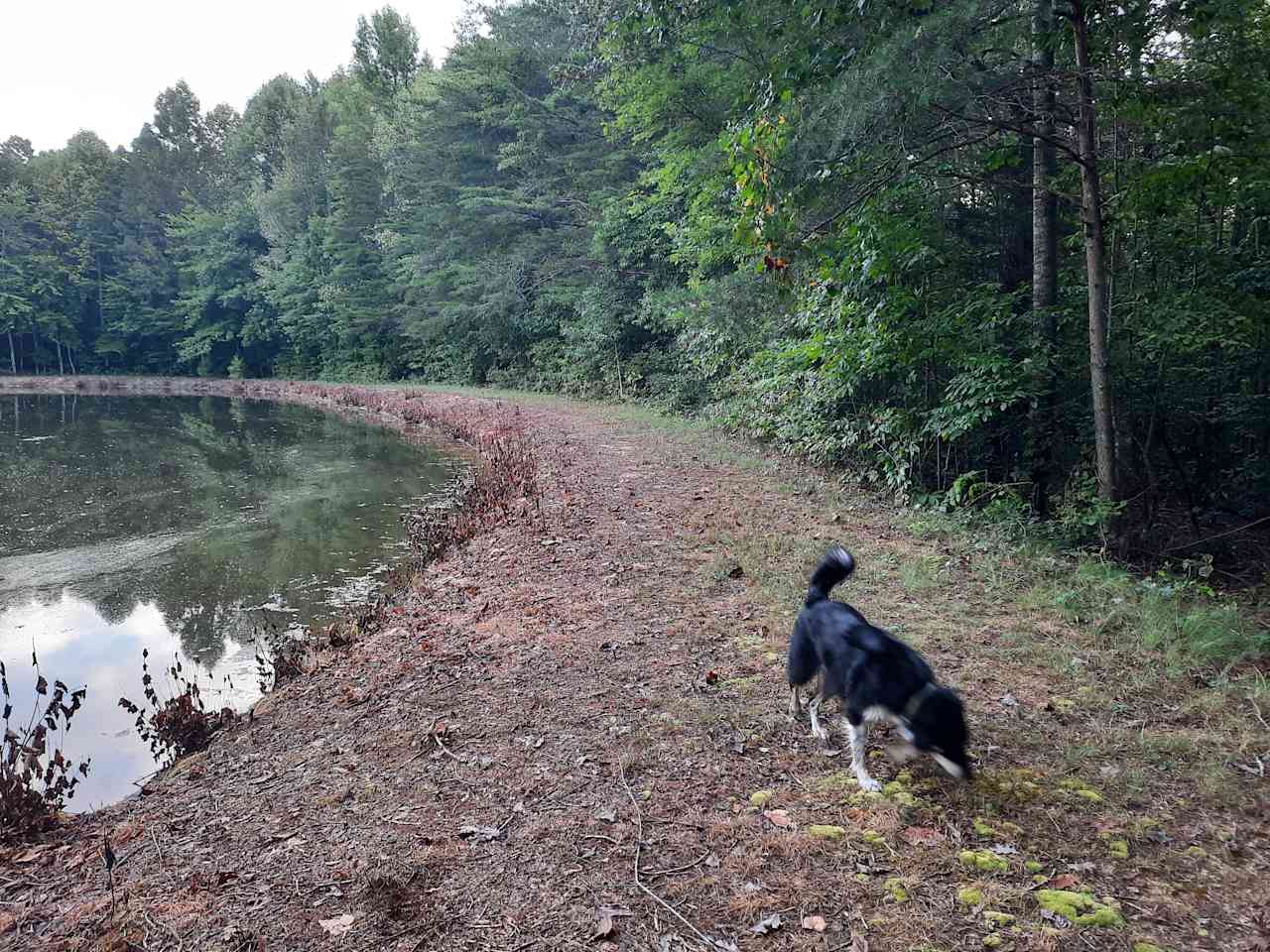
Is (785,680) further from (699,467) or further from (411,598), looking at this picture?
(699,467)

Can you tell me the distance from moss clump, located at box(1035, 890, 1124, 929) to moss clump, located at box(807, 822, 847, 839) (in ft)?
2.34

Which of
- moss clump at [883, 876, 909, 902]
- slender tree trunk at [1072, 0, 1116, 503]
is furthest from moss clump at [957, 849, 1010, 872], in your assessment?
slender tree trunk at [1072, 0, 1116, 503]

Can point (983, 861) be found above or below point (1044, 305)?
below

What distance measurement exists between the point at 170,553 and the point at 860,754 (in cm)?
981

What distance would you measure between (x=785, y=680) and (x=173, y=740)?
4228 millimetres

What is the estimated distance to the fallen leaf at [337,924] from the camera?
2668 millimetres

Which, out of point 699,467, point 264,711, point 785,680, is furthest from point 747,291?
point 264,711

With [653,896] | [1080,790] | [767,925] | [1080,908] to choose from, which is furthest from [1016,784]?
[653,896]

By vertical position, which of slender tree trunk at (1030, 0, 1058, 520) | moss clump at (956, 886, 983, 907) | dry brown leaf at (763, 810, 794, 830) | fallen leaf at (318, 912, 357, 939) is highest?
slender tree trunk at (1030, 0, 1058, 520)

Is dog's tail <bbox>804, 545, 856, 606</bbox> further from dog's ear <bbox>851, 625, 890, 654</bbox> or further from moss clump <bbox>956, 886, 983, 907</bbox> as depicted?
moss clump <bbox>956, 886, 983, 907</bbox>

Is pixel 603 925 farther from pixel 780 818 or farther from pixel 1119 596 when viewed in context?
pixel 1119 596

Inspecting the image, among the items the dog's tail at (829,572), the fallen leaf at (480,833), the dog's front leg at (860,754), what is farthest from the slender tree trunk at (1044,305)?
the fallen leaf at (480,833)

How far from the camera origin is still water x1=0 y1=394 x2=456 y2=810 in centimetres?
632

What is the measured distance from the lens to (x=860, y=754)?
3297 mm
